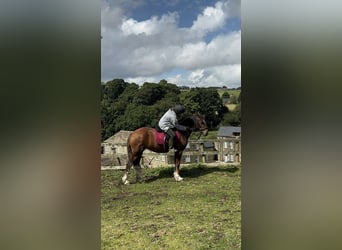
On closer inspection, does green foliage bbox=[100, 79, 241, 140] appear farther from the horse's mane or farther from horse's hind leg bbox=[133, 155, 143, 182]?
horse's hind leg bbox=[133, 155, 143, 182]

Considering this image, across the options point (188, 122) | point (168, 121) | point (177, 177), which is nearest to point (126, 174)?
point (177, 177)

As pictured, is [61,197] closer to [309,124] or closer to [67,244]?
[67,244]

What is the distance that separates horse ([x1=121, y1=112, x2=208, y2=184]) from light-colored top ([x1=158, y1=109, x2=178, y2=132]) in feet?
0.27

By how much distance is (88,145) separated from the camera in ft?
4.11

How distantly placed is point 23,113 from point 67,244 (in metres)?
0.51

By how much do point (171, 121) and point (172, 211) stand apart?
0.86 metres

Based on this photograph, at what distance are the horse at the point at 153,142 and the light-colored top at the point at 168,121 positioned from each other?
3.3 inches

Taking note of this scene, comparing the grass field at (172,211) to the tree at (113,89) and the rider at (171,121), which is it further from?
the tree at (113,89)

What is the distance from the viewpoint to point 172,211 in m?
2.37

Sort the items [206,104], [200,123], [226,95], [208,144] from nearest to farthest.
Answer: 1. [226,95]
2. [206,104]
3. [200,123]
4. [208,144]

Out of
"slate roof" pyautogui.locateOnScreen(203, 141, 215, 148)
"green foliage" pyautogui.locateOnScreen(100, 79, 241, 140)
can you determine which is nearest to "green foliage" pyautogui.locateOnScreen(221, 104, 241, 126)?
"green foliage" pyautogui.locateOnScreen(100, 79, 241, 140)

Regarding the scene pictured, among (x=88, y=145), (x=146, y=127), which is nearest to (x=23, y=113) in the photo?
(x=88, y=145)

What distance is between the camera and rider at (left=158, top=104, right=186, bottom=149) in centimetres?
279

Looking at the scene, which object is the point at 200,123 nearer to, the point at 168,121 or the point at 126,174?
the point at 168,121
